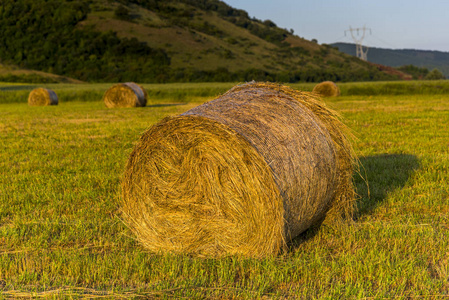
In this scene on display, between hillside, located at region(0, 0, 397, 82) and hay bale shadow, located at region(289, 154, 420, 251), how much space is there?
202 ft

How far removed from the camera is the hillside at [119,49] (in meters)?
73.1

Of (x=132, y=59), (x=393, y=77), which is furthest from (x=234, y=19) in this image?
(x=132, y=59)

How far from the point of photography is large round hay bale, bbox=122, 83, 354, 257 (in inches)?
198

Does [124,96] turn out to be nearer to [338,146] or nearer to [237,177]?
[338,146]

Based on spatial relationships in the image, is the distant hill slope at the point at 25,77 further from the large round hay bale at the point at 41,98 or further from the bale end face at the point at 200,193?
the bale end face at the point at 200,193

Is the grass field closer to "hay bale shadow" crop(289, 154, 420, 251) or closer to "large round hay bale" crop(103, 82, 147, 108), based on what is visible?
"hay bale shadow" crop(289, 154, 420, 251)

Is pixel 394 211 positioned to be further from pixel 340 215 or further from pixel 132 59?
pixel 132 59

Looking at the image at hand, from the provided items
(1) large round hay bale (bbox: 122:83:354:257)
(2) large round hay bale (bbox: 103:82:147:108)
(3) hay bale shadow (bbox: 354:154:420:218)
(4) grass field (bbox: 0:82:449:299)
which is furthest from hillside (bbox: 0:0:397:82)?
(1) large round hay bale (bbox: 122:83:354:257)

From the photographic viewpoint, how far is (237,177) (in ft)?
17.3

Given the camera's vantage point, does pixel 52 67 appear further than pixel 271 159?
Yes

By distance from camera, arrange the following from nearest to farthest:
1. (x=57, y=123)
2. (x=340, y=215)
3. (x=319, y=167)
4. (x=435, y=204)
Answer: (x=319, y=167) < (x=340, y=215) < (x=435, y=204) < (x=57, y=123)

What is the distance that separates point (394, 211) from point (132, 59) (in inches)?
2849

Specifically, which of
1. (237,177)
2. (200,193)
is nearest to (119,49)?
(200,193)

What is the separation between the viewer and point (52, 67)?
7488 centimetres
